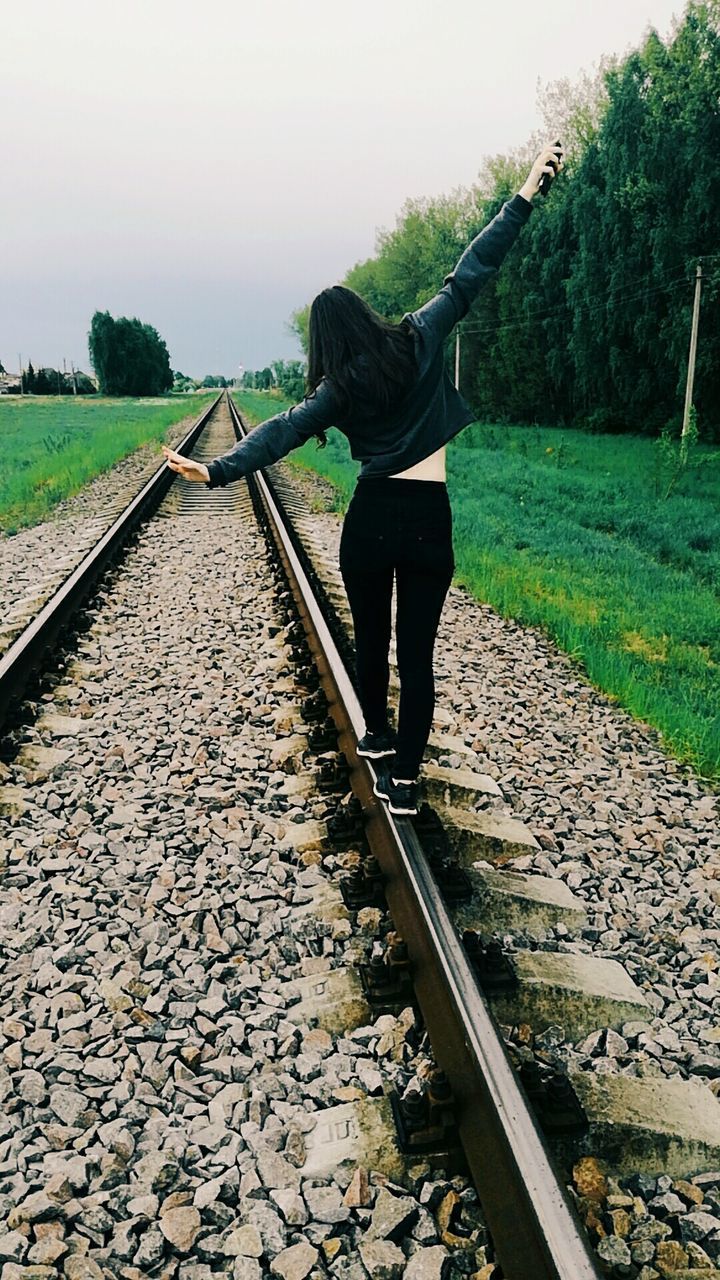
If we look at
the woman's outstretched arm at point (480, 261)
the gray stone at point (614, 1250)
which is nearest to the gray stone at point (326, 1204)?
the gray stone at point (614, 1250)

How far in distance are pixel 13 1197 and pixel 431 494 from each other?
215 cm

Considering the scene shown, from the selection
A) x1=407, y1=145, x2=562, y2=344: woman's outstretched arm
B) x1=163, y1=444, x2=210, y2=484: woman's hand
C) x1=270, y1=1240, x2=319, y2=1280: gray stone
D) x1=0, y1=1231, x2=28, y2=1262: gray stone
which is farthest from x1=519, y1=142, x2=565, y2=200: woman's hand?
x1=0, y1=1231, x2=28, y2=1262: gray stone

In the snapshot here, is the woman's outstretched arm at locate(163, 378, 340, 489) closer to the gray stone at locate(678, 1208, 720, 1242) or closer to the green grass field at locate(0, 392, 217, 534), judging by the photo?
the gray stone at locate(678, 1208, 720, 1242)

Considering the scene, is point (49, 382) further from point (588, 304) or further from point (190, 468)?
point (190, 468)

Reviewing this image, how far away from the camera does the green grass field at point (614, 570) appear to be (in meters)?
5.34

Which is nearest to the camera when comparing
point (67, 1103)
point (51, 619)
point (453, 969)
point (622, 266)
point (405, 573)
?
point (67, 1103)

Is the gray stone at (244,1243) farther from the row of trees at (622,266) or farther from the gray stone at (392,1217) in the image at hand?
the row of trees at (622,266)

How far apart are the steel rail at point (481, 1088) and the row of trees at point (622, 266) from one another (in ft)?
79.5

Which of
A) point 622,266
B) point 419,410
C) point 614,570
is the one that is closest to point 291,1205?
point 419,410

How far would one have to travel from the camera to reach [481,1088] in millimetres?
1968

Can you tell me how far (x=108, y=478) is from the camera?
576 inches

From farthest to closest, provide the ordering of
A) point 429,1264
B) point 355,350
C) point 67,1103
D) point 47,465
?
point 47,465, point 355,350, point 67,1103, point 429,1264

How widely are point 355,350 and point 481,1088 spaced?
198 cm

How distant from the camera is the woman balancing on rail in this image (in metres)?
2.72
